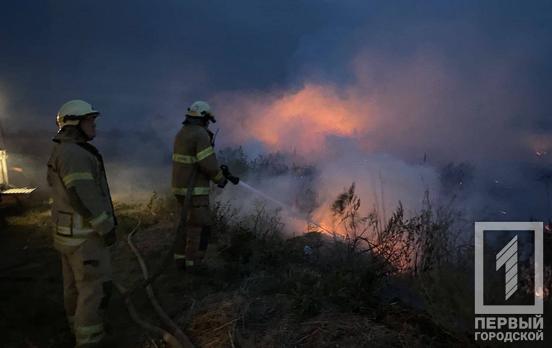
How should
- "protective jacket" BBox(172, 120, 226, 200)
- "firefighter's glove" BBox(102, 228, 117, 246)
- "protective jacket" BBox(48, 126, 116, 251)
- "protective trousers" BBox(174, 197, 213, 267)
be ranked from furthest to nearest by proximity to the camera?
"protective trousers" BBox(174, 197, 213, 267), "protective jacket" BBox(172, 120, 226, 200), "firefighter's glove" BBox(102, 228, 117, 246), "protective jacket" BBox(48, 126, 116, 251)

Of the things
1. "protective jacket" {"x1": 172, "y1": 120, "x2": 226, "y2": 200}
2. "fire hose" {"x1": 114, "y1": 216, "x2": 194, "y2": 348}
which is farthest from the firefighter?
"protective jacket" {"x1": 172, "y1": 120, "x2": 226, "y2": 200}

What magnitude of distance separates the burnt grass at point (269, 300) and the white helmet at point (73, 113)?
6.55 ft

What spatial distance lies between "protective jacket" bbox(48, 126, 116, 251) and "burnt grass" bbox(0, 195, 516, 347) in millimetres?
1087

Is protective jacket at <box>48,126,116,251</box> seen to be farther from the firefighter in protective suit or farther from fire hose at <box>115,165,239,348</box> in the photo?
the firefighter in protective suit

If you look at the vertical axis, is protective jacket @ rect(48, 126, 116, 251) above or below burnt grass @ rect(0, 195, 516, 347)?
above

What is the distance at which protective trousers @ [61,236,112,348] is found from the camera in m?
3.58

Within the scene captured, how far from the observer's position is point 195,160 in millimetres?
5398

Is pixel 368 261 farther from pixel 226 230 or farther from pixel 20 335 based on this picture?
pixel 20 335

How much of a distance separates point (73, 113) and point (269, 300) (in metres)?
2.50

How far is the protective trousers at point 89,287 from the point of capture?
358cm

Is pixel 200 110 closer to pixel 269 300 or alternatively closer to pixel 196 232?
pixel 196 232

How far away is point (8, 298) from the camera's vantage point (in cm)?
474

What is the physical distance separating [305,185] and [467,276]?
21.8ft

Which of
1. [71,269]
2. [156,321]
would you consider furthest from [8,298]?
[156,321]
